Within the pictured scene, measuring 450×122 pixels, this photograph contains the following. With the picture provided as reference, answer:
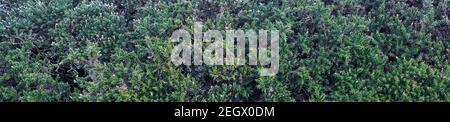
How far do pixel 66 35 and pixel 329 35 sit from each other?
2.25 metres

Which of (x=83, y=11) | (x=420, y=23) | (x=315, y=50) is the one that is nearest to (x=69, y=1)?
(x=83, y=11)

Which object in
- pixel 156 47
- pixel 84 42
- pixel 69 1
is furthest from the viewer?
pixel 69 1

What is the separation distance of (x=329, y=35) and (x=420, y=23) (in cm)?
80
